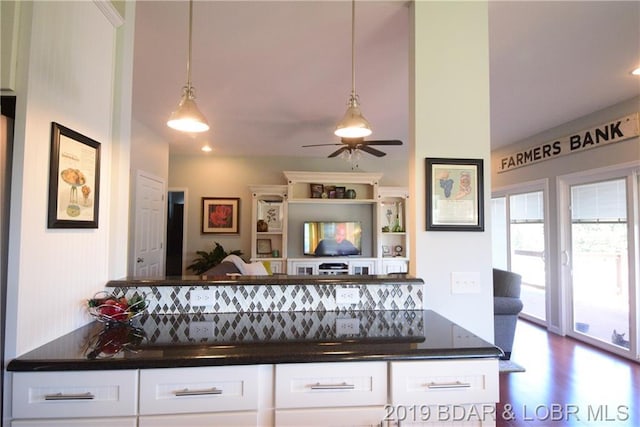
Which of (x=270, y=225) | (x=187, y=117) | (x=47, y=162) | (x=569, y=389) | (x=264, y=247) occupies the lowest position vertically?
(x=569, y=389)

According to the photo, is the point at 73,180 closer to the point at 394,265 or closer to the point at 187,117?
the point at 187,117

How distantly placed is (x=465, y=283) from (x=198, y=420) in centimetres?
146

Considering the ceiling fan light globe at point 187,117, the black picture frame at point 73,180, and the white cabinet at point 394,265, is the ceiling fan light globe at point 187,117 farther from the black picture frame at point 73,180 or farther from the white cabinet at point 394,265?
the white cabinet at point 394,265

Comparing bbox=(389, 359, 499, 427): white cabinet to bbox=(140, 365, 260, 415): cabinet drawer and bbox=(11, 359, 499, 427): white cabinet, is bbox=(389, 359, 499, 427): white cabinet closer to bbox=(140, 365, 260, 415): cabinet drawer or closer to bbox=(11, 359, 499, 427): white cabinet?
bbox=(11, 359, 499, 427): white cabinet

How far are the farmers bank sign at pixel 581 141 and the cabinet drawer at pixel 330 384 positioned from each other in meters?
3.87

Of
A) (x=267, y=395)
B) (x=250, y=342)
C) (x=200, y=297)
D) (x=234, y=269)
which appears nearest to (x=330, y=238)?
(x=234, y=269)

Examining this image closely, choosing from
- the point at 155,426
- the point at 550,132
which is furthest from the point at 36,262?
the point at 550,132

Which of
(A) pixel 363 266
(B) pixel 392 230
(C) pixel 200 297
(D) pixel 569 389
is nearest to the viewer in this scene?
(C) pixel 200 297

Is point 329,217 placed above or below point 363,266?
above

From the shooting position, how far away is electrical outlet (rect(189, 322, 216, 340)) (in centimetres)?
139

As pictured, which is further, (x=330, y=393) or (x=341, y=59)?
(x=341, y=59)

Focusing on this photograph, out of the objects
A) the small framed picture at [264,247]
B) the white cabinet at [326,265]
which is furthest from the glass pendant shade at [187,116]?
the small framed picture at [264,247]

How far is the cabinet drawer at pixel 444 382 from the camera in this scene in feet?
4.11

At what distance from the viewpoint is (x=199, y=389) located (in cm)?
119
